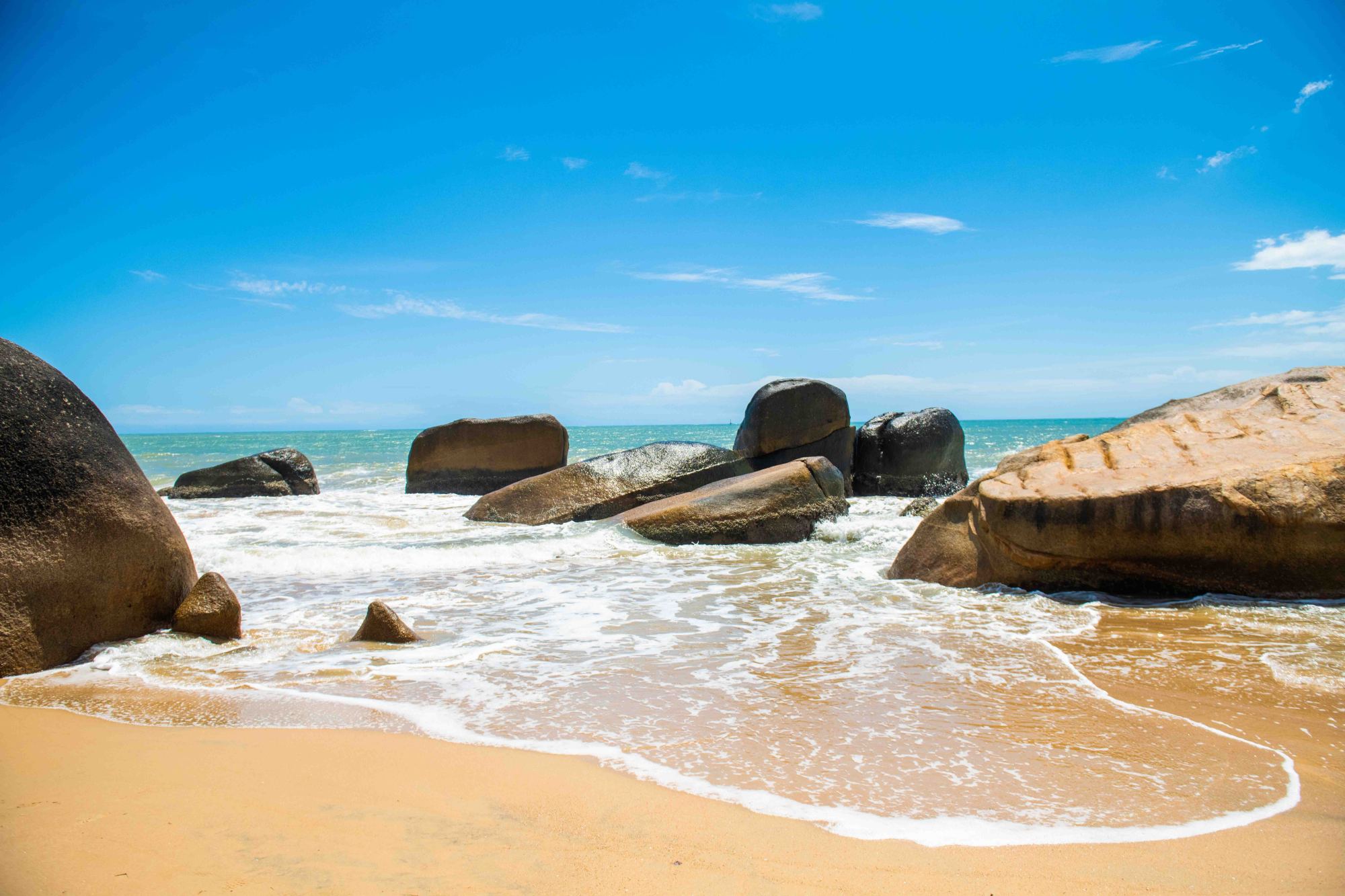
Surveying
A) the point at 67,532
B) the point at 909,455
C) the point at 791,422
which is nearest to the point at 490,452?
the point at 791,422

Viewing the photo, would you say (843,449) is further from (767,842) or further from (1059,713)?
(767,842)

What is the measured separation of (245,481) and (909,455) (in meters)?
12.8

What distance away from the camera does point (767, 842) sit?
241cm

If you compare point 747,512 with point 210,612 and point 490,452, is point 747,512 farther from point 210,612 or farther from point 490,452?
point 490,452

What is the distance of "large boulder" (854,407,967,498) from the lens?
47.4ft

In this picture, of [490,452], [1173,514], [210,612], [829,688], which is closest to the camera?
[829,688]

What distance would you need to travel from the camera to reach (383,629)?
4.90 metres

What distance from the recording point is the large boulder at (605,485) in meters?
11.3

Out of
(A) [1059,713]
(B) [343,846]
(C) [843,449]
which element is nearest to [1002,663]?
(A) [1059,713]

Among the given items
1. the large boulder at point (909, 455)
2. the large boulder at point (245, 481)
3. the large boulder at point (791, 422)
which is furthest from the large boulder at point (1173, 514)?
the large boulder at point (245, 481)

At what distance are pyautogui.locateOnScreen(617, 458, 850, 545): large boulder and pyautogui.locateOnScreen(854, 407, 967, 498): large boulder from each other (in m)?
4.81

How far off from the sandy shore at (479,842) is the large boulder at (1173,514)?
293cm

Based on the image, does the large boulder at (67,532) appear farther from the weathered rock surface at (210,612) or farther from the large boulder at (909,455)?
the large boulder at (909,455)

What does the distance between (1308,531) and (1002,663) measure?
2635 millimetres
